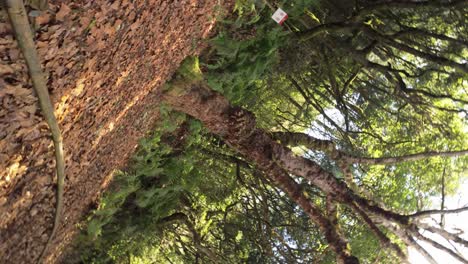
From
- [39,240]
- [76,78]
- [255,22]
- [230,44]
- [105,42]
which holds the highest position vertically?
[255,22]

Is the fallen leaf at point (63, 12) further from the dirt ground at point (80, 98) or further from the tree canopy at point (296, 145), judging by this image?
the tree canopy at point (296, 145)

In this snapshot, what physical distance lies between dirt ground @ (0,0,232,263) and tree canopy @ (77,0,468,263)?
0.46 m

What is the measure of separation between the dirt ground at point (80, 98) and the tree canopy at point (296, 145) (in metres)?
0.46

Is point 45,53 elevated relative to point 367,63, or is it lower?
lower

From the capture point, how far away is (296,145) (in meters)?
5.82

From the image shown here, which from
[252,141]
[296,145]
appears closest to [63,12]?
[252,141]

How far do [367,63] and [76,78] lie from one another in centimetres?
370

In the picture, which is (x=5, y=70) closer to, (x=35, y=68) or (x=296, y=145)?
(x=35, y=68)

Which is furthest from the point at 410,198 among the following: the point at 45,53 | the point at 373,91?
the point at 45,53

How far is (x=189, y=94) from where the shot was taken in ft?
16.2

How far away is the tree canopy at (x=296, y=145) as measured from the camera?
5066 millimetres

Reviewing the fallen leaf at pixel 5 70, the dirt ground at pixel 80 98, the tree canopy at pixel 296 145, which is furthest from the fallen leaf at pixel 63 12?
the tree canopy at pixel 296 145

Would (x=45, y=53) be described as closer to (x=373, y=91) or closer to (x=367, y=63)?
(x=367, y=63)

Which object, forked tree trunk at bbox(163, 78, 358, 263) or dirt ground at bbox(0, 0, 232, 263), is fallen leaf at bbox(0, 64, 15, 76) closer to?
dirt ground at bbox(0, 0, 232, 263)
